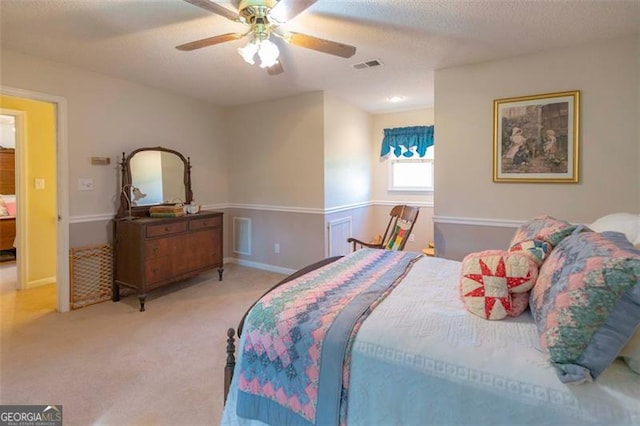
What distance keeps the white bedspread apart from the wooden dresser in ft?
7.44

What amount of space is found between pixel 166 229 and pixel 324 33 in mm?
2418

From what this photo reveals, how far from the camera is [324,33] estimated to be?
243cm

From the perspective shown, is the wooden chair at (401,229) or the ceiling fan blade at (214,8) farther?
the wooden chair at (401,229)

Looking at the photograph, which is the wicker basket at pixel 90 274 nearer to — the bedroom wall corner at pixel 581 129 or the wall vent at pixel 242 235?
the wall vent at pixel 242 235

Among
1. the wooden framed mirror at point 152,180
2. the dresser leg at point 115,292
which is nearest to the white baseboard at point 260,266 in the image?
the wooden framed mirror at point 152,180

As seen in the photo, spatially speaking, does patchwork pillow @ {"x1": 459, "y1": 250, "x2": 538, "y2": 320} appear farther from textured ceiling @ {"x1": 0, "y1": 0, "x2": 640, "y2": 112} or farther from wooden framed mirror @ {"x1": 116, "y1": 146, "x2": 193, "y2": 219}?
wooden framed mirror @ {"x1": 116, "y1": 146, "x2": 193, "y2": 219}

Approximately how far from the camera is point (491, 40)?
8.32 ft

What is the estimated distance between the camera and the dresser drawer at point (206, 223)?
12.2 ft

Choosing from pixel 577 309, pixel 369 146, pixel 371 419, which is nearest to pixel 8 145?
pixel 369 146

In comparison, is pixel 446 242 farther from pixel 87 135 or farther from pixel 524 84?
pixel 87 135

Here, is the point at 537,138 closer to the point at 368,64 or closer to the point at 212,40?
the point at 368,64

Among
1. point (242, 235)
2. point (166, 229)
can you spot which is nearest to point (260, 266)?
point (242, 235)

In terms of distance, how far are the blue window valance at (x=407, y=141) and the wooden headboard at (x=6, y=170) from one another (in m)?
6.18

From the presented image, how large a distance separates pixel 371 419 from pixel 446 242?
242 cm
